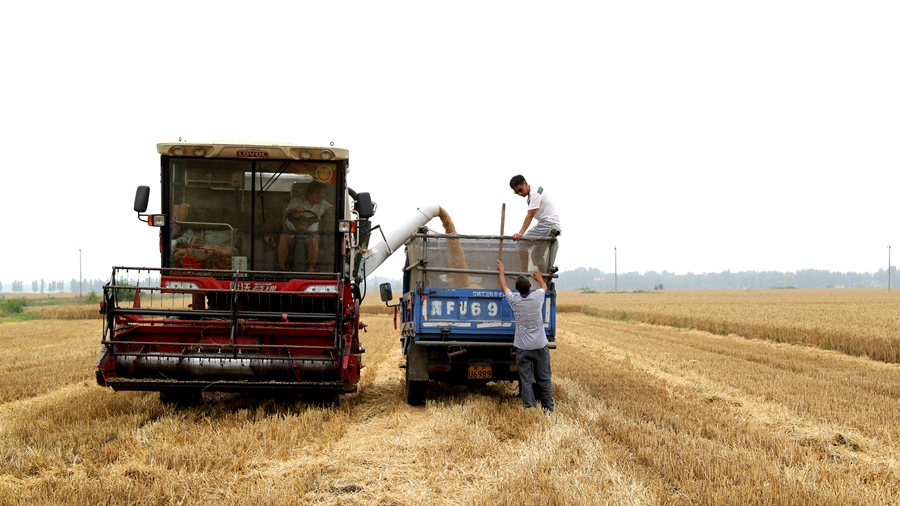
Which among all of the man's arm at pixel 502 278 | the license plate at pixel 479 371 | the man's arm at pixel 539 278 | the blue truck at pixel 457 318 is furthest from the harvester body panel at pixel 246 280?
the man's arm at pixel 539 278

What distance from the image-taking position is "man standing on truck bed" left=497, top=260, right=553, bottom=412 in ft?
28.8

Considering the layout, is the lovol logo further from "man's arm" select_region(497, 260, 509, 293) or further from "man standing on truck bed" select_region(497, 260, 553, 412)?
"man standing on truck bed" select_region(497, 260, 553, 412)

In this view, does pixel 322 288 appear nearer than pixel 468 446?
No

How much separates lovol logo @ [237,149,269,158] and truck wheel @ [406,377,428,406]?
3.35 metres

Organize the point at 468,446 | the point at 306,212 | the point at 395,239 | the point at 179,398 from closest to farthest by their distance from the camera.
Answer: the point at 468,446
the point at 179,398
the point at 306,212
the point at 395,239

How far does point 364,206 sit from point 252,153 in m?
1.56

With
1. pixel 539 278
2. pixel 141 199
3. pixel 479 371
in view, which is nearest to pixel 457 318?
pixel 479 371

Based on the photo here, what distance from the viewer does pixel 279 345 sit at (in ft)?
27.0

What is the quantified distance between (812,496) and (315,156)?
6628 mm

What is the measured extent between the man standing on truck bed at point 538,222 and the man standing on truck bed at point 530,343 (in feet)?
2.97

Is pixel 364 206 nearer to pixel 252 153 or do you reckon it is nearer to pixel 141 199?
pixel 252 153

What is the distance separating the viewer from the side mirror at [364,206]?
9.20 metres

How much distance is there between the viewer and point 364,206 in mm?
9258

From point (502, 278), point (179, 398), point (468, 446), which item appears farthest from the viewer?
point (502, 278)
